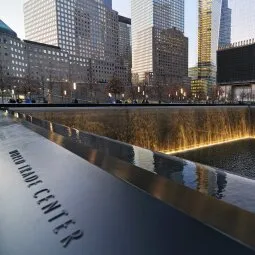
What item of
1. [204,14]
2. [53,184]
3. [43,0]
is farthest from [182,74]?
[53,184]

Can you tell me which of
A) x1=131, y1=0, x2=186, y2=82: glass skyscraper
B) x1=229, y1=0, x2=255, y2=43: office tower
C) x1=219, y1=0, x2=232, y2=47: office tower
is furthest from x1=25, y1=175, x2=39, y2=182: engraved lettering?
x1=219, y1=0, x2=232, y2=47: office tower

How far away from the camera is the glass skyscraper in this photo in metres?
148

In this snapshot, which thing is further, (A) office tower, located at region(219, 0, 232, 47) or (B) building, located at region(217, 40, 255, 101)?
(A) office tower, located at region(219, 0, 232, 47)

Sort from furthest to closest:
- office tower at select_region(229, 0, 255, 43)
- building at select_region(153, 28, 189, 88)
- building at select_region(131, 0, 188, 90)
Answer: building at select_region(131, 0, 188, 90) < building at select_region(153, 28, 189, 88) < office tower at select_region(229, 0, 255, 43)

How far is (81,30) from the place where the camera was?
460ft

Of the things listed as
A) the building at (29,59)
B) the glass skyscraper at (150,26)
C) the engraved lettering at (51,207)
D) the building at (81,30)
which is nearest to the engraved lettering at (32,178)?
the engraved lettering at (51,207)

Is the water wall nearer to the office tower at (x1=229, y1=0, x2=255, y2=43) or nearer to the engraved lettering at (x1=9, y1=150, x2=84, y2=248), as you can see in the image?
the engraved lettering at (x1=9, y1=150, x2=84, y2=248)

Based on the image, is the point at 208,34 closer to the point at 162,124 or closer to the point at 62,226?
the point at 162,124

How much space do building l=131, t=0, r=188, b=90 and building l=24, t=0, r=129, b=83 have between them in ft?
45.1

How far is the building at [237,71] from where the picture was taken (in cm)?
8725

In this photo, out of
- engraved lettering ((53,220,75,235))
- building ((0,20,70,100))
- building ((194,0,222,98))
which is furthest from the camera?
building ((194,0,222,98))

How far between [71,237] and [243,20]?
4894 inches

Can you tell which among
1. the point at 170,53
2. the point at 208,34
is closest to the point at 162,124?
the point at 170,53

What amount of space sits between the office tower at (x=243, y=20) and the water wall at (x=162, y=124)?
90.2m
